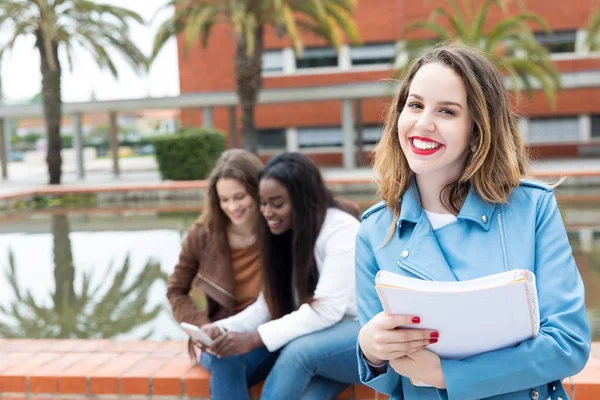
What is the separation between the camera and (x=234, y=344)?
102 inches

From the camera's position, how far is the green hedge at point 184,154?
1823 centimetres

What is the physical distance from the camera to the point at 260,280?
3.03m

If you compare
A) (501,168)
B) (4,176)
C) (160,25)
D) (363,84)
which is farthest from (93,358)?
(4,176)

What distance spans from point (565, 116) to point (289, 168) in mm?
22921

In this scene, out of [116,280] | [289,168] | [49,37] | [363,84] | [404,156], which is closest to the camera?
[404,156]

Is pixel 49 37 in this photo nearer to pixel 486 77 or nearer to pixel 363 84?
pixel 363 84

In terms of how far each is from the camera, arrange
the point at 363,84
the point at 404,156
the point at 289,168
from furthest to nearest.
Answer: the point at 363,84
the point at 289,168
the point at 404,156

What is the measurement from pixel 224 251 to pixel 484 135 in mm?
1636

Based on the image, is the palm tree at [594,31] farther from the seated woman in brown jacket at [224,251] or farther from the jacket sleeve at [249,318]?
the jacket sleeve at [249,318]

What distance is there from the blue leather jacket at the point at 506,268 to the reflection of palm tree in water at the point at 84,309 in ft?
10.4

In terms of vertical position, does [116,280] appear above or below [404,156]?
below

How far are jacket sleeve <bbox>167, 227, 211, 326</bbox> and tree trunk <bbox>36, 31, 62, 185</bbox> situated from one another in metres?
16.4

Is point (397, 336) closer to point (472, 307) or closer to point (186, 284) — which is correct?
point (472, 307)

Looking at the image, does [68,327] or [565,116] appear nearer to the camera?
[68,327]
